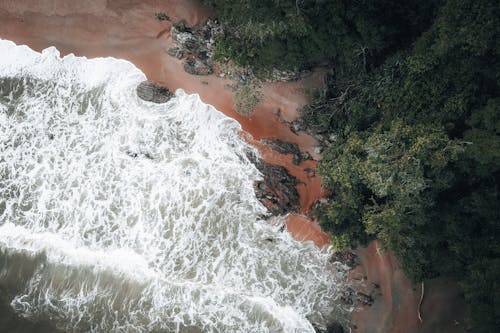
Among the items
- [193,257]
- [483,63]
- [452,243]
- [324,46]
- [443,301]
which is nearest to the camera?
[483,63]

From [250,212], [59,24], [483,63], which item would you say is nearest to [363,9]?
[483,63]

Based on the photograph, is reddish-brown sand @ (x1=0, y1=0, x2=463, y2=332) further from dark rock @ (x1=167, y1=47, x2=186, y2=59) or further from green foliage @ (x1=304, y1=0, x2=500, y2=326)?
green foliage @ (x1=304, y1=0, x2=500, y2=326)

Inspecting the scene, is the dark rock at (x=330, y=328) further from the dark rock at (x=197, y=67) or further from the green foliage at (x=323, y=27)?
the dark rock at (x=197, y=67)

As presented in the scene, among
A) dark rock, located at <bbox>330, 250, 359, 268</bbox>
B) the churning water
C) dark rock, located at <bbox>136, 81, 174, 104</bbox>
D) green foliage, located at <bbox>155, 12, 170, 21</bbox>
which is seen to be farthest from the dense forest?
dark rock, located at <bbox>136, 81, 174, 104</bbox>

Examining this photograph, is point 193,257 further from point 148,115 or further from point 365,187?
point 365,187

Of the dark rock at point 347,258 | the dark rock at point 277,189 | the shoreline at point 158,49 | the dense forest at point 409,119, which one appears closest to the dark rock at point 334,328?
the dark rock at point 347,258

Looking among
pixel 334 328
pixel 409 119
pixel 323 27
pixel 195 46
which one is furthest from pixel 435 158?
pixel 195 46
